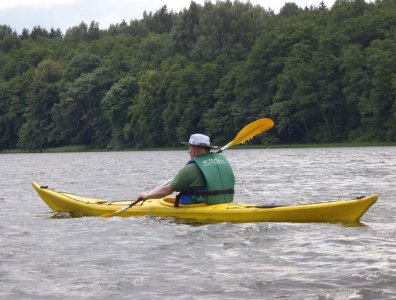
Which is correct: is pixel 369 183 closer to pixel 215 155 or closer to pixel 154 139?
pixel 215 155

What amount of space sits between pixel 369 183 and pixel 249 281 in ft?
37.5

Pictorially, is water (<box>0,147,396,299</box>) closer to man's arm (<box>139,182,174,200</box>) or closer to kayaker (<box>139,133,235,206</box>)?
man's arm (<box>139,182,174,200</box>)

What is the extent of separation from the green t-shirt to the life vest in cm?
9

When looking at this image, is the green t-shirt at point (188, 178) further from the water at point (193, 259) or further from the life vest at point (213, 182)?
the water at point (193, 259)

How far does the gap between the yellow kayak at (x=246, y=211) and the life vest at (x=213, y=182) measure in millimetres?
148

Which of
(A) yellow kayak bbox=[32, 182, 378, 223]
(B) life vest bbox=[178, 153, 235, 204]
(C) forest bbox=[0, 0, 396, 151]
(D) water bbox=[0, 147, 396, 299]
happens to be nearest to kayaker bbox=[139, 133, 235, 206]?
(B) life vest bbox=[178, 153, 235, 204]

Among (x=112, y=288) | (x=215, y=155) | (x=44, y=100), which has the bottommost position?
(x=112, y=288)

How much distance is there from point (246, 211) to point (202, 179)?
0.86 m

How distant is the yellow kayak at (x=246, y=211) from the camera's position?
405 inches

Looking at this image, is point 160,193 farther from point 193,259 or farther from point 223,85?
point 223,85

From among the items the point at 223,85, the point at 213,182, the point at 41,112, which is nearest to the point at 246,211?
the point at 213,182

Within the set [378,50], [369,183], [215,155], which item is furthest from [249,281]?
[378,50]

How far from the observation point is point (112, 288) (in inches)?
274

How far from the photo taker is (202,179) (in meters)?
11.1
